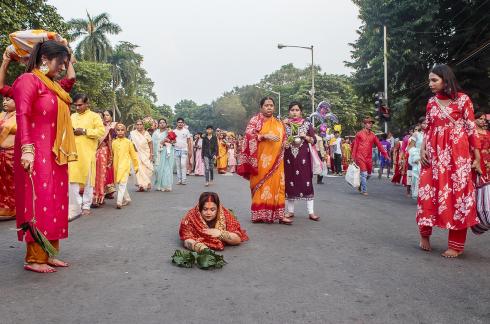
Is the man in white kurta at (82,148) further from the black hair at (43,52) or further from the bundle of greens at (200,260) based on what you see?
the bundle of greens at (200,260)

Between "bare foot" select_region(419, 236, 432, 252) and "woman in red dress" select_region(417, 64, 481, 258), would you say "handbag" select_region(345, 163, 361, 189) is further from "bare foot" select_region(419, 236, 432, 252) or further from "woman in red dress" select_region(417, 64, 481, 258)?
"woman in red dress" select_region(417, 64, 481, 258)

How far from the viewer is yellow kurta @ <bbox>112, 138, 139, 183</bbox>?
9.70 metres

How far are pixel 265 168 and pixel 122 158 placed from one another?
350cm

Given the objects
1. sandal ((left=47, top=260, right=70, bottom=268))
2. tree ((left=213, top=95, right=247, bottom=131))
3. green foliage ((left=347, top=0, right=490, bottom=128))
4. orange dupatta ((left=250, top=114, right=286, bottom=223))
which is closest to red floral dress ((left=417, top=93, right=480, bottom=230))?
orange dupatta ((left=250, top=114, right=286, bottom=223))

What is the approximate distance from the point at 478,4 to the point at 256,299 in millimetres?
15644

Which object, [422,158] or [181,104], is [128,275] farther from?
[181,104]

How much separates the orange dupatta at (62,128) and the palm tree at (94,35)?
4942 centimetres

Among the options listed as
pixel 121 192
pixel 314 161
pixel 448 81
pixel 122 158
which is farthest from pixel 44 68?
pixel 122 158

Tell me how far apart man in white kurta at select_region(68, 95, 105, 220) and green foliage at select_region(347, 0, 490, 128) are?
10.7m

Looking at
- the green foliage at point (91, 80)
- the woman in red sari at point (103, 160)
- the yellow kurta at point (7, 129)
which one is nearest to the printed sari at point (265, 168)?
the woman in red sari at point (103, 160)

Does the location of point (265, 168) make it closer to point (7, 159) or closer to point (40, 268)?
point (40, 268)

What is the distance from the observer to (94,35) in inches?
2067

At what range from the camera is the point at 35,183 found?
4.45m

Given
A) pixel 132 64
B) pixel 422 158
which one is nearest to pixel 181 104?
pixel 132 64
